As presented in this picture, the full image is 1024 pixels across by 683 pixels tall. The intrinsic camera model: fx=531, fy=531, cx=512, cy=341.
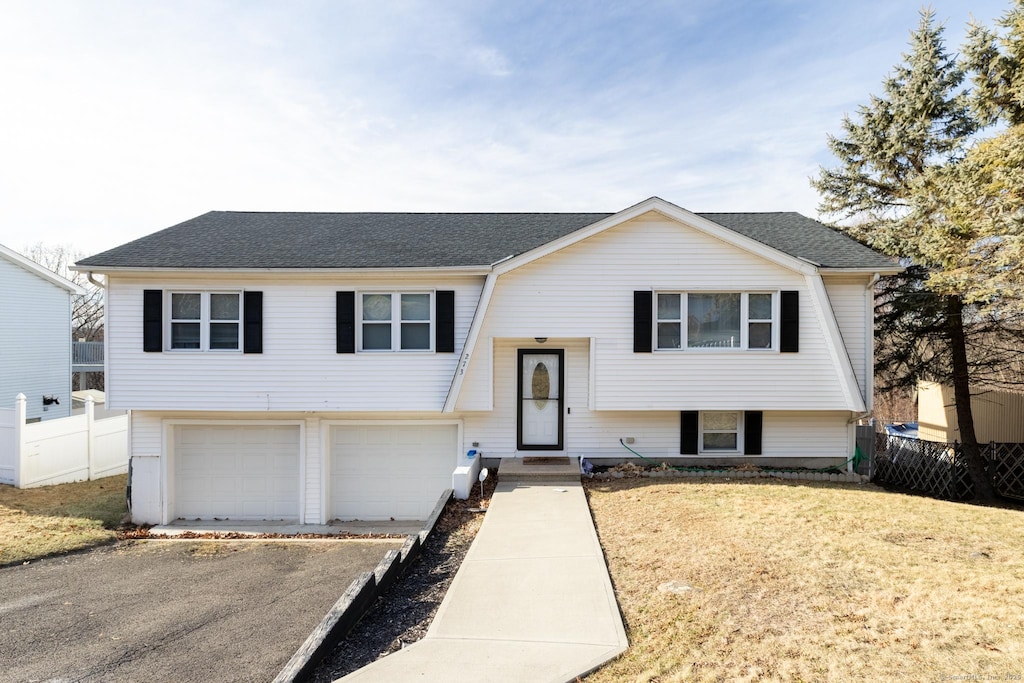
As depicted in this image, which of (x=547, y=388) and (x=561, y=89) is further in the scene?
(x=561, y=89)

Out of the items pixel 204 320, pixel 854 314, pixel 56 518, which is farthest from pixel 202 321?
pixel 854 314

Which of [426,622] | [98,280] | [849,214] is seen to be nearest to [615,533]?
[426,622]

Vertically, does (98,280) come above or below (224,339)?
above

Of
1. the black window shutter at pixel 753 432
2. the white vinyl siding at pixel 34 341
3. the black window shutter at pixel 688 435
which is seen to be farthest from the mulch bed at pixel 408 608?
the white vinyl siding at pixel 34 341

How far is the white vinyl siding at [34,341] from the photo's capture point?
1744cm

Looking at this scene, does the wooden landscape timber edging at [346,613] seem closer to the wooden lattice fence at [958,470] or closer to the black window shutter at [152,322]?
the black window shutter at [152,322]

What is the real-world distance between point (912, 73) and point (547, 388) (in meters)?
12.4

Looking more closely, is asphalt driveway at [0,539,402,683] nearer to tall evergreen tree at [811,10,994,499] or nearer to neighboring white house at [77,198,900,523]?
neighboring white house at [77,198,900,523]

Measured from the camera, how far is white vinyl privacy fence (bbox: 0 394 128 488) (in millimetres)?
12047

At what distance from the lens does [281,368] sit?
10828 millimetres

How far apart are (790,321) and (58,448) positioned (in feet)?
55.6

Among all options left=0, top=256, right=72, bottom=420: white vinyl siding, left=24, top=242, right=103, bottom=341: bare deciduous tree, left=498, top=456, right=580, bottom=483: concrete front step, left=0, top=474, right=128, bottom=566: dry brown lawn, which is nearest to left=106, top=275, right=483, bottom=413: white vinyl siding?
left=498, top=456, right=580, bottom=483: concrete front step

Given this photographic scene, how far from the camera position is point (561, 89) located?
→ 13867mm

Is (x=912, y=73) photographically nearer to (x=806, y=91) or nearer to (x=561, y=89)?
(x=806, y=91)
